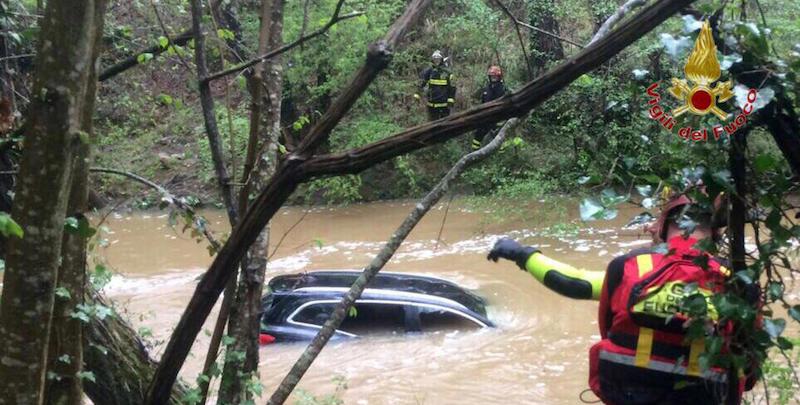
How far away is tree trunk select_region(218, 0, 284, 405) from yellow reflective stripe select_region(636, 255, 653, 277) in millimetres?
1358

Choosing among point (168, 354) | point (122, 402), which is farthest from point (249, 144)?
point (122, 402)

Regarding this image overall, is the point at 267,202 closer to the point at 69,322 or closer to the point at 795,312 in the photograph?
the point at 69,322

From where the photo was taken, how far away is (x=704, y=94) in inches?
78.3

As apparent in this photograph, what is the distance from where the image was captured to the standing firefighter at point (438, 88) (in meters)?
15.2

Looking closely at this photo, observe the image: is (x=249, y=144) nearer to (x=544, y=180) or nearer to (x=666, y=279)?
(x=666, y=279)

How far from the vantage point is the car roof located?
8.03m

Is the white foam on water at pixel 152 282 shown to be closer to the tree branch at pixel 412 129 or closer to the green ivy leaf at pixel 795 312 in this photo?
the tree branch at pixel 412 129

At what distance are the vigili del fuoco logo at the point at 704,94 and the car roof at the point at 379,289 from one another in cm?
603

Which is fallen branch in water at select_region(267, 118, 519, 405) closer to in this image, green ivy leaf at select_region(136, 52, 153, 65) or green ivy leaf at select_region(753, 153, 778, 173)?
green ivy leaf at select_region(753, 153, 778, 173)

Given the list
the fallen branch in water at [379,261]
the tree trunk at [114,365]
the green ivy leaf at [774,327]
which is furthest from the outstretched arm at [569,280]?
the tree trunk at [114,365]

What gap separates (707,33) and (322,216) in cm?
1431

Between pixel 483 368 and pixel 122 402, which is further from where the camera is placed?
pixel 483 368

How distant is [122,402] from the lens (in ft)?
11.4

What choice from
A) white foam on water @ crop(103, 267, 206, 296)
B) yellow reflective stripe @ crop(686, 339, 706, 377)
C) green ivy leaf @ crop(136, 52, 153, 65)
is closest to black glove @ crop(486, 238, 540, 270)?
yellow reflective stripe @ crop(686, 339, 706, 377)
